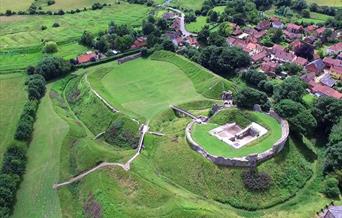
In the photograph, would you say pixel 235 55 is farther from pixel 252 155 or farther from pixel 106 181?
pixel 106 181

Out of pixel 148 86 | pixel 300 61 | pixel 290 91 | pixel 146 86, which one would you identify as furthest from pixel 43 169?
pixel 300 61

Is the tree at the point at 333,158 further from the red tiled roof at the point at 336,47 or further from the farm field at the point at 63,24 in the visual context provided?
the farm field at the point at 63,24

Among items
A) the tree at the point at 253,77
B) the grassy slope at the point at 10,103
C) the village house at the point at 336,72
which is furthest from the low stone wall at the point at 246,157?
the village house at the point at 336,72

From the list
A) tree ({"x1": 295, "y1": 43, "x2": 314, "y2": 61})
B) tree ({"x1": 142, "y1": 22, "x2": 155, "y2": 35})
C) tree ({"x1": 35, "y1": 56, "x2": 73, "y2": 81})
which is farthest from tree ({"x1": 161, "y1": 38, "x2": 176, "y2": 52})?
tree ({"x1": 295, "y1": 43, "x2": 314, "y2": 61})

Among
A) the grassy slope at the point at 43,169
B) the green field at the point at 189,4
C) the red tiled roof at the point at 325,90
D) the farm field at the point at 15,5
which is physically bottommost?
the farm field at the point at 15,5

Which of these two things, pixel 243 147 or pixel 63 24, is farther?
pixel 63 24

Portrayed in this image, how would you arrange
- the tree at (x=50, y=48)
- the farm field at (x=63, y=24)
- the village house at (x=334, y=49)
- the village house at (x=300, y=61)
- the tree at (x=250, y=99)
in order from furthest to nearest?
the farm field at (x=63, y=24) → the tree at (x=50, y=48) → the village house at (x=334, y=49) → the village house at (x=300, y=61) → the tree at (x=250, y=99)

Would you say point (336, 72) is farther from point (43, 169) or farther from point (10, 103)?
point (10, 103)
